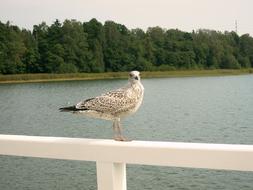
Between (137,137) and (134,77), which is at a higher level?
(134,77)

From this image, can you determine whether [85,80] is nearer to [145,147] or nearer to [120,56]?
[120,56]

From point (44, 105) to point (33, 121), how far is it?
42.5 ft

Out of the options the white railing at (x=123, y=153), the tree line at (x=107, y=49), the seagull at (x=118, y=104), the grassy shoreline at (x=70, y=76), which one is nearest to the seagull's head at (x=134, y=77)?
the seagull at (x=118, y=104)

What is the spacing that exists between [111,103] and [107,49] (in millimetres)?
85356

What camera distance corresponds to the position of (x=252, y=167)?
74.1 inches

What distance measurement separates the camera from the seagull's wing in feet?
8.38

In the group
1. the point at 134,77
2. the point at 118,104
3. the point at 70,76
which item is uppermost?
the point at 134,77

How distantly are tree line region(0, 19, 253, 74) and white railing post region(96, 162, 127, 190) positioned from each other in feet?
255

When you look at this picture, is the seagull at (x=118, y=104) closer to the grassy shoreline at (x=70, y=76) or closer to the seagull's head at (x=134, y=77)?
the seagull's head at (x=134, y=77)

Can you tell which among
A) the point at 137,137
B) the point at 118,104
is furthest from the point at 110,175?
the point at 137,137

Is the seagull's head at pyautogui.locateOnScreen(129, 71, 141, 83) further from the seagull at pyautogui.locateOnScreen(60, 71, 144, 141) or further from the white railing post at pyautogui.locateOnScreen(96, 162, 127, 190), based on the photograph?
the white railing post at pyautogui.locateOnScreen(96, 162, 127, 190)

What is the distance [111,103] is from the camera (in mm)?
2570

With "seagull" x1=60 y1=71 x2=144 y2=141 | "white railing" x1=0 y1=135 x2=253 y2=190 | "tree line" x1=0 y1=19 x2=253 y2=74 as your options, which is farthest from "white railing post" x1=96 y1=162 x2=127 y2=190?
"tree line" x1=0 y1=19 x2=253 y2=74

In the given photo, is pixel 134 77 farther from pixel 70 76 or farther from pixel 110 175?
pixel 70 76
